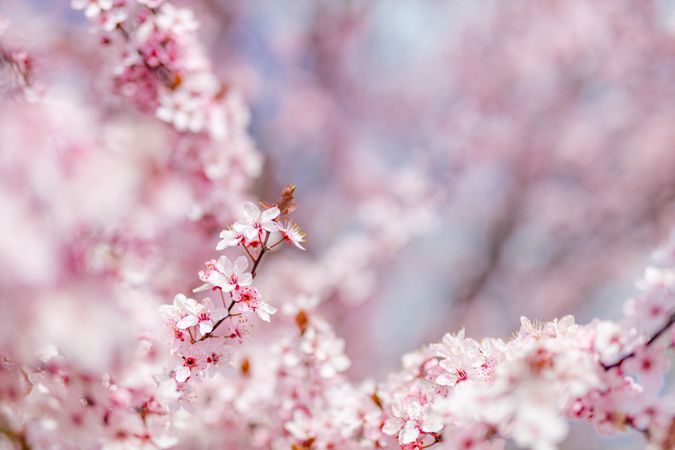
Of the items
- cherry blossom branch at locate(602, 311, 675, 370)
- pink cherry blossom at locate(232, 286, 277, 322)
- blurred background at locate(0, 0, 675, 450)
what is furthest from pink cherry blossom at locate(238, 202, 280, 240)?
blurred background at locate(0, 0, 675, 450)

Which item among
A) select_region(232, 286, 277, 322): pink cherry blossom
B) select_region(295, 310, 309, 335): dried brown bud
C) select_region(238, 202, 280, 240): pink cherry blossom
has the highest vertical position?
select_region(295, 310, 309, 335): dried brown bud

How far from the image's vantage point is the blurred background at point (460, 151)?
20.2 ft

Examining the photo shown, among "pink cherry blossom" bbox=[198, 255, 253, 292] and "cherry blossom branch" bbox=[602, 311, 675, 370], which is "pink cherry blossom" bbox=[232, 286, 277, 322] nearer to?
"pink cherry blossom" bbox=[198, 255, 253, 292]

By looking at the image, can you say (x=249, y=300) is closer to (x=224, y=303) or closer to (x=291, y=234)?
(x=224, y=303)

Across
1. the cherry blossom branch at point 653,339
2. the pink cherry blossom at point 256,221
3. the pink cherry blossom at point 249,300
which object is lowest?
the cherry blossom branch at point 653,339

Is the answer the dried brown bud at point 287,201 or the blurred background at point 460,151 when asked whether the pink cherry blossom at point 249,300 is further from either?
the blurred background at point 460,151

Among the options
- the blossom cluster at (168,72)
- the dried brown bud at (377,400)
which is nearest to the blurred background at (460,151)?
the blossom cluster at (168,72)

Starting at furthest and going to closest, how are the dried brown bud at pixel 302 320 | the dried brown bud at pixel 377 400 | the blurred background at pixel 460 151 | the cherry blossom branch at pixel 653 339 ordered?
the blurred background at pixel 460 151 < the dried brown bud at pixel 302 320 < the dried brown bud at pixel 377 400 < the cherry blossom branch at pixel 653 339

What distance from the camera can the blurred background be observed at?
614 centimetres

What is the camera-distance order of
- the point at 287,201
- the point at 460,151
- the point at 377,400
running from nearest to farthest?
the point at 287,201, the point at 377,400, the point at 460,151

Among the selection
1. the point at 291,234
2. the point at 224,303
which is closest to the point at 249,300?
the point at 224,303

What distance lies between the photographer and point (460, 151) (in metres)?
5.59

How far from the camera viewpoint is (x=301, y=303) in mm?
2457

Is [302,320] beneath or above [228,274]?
above
